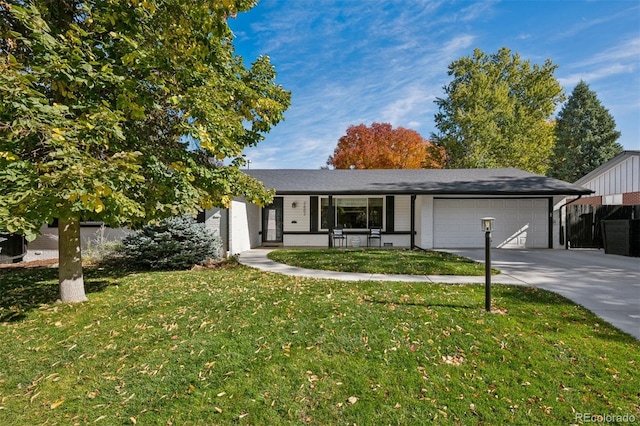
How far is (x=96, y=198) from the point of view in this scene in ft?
10.3

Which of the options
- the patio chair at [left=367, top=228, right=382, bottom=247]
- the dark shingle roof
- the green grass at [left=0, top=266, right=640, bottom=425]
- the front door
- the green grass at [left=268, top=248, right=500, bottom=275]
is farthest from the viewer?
the front door

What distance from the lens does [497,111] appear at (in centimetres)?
2208

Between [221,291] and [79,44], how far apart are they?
419 centimetres

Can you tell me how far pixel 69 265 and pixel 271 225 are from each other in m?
10.3

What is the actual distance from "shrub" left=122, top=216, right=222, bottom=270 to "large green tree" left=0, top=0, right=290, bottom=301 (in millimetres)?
3069

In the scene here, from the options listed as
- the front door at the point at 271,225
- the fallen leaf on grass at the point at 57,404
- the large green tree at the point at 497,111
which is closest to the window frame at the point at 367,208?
the front door at the point at 271,225

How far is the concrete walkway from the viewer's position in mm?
4871

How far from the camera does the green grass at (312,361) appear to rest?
2.68 meters

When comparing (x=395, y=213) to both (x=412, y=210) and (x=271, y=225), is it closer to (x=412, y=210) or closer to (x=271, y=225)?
(x=412, y=210)

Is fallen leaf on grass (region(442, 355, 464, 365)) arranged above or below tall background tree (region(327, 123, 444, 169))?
below

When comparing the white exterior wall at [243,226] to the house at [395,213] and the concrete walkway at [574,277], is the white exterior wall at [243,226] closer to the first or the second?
the house at [395,213]

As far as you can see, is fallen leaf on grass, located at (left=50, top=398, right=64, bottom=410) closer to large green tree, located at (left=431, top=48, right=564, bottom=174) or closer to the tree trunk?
the tree trunk

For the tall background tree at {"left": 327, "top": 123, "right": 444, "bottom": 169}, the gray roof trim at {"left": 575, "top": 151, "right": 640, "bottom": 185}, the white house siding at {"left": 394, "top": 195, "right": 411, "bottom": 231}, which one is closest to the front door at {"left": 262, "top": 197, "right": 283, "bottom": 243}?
the white house siding at {"left": 394, "top": 195, "right": 411, "bottom": 231}

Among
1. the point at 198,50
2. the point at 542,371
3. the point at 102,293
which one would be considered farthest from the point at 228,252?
the point at 542,371
